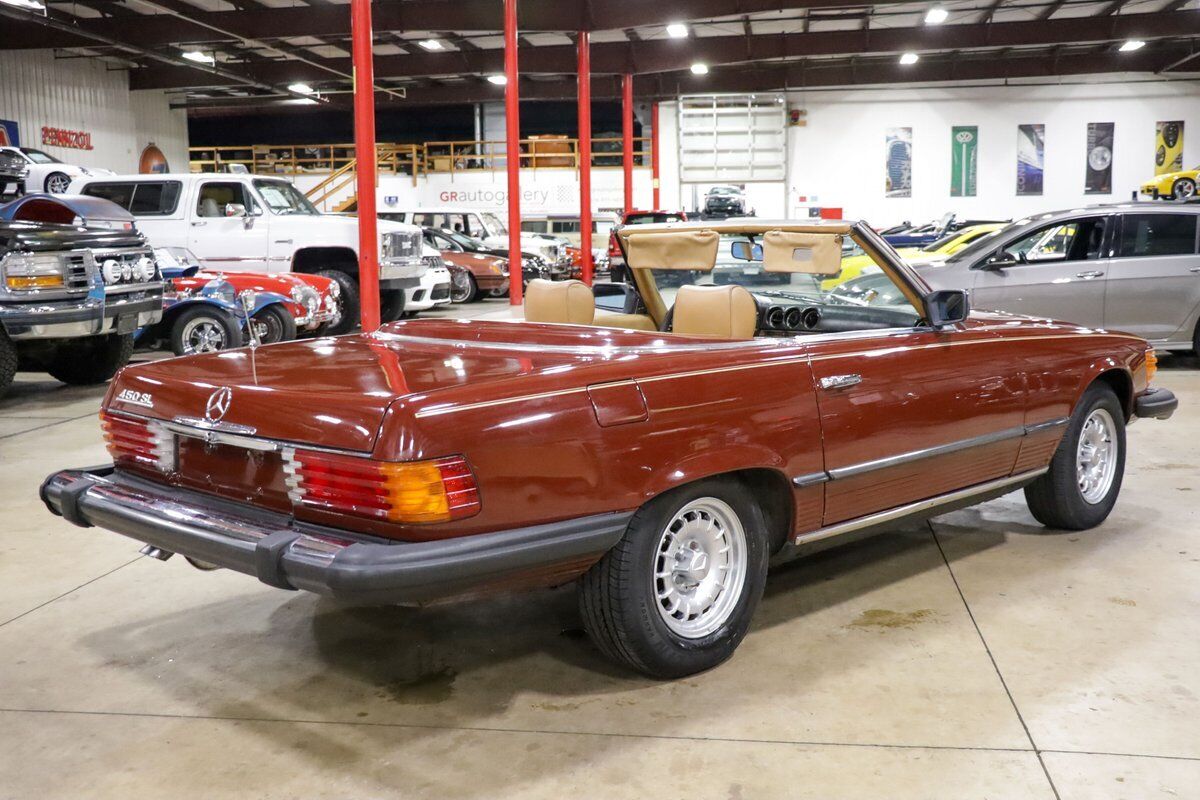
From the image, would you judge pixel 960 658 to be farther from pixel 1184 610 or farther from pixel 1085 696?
pixel 1184 610

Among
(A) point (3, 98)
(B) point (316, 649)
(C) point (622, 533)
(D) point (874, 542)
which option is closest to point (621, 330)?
(C) point (622, 533)

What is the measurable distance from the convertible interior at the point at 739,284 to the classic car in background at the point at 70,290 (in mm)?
5228

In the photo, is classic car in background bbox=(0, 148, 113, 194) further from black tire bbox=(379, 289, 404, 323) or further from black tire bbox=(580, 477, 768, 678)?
black tire bbox=(580, 477, 768, 678)

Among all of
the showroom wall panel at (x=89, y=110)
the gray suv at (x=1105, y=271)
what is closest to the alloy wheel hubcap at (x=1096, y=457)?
the gray suv at (x=1105, y=271)

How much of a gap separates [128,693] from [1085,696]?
263 cm

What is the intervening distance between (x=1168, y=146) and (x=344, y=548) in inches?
1222

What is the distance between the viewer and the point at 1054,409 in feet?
13.3

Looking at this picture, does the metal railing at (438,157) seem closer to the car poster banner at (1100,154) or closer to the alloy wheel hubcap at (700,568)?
the car poster banner at (1100,154)

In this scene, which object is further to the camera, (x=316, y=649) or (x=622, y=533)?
(x=316, y=649)

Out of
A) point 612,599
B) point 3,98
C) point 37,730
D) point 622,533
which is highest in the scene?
point 3,98

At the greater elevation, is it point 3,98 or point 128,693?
point 3,98

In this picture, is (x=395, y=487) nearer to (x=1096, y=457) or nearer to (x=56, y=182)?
(x=1096, y=457)

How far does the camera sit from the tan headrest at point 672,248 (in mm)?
3793

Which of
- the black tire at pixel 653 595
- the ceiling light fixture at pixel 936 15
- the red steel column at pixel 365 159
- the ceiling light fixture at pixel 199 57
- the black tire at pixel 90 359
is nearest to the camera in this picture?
the black tire at pixel 653 595
